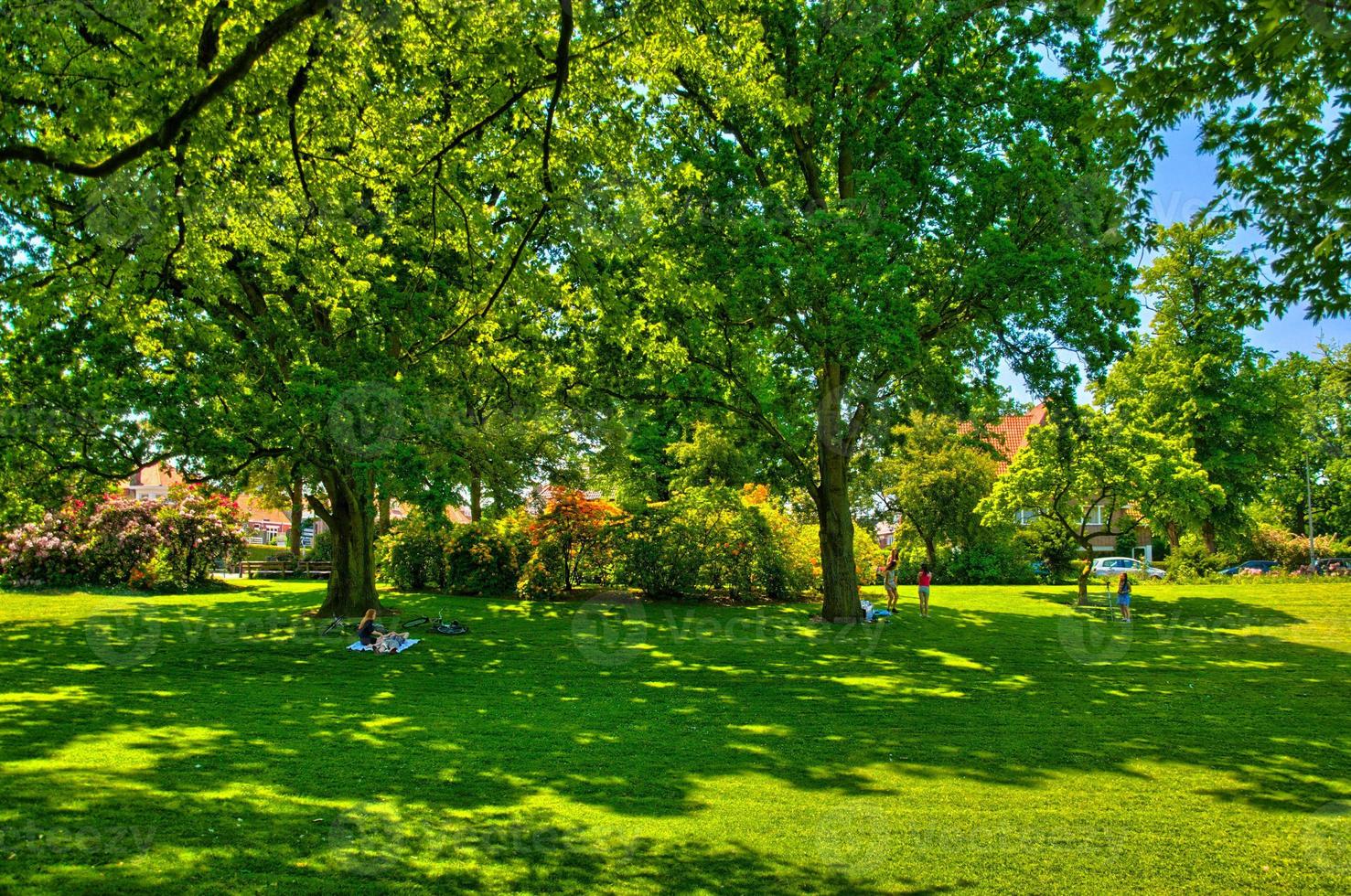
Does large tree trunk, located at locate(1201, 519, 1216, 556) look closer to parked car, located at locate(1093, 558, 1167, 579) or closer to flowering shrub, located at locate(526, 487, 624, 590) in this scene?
parked car, located at locate(1093, 558, 1167, 579)

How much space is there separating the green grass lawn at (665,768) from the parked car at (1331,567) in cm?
2714

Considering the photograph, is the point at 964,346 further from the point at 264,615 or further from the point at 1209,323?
the point at 1209,323

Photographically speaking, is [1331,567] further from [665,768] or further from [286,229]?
[286,229]

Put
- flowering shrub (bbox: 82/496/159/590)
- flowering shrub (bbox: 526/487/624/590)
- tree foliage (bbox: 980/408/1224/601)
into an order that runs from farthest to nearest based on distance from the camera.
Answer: flowering shrub (bbox: 82/496/159/590)
flowering shrub (bbox: 526/487/624/590)
tree foliage (bbox: 980/408/1224/601)

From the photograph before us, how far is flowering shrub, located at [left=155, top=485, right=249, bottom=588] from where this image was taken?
30.2m

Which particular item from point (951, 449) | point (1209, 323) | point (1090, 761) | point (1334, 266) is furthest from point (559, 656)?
point (1209, 323)

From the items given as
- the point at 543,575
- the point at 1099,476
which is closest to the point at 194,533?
the point at 543,575

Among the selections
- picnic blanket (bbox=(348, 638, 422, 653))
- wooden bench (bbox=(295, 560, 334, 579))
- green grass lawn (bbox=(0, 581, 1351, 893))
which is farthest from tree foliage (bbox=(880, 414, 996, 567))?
picnic blanket (bbox=(348, 638, 422, 653))

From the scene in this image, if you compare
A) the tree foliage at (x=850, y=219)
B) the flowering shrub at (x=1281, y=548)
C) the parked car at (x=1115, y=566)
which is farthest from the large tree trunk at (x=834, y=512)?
the flowering shrub at (x=1281, y=548)

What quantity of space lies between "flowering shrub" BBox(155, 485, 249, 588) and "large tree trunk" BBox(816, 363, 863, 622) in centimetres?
2113

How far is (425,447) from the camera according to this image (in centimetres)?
1833

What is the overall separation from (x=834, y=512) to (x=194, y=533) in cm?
2311

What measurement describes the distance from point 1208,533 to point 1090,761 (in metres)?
39.5

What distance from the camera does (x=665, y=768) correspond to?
328 inches
